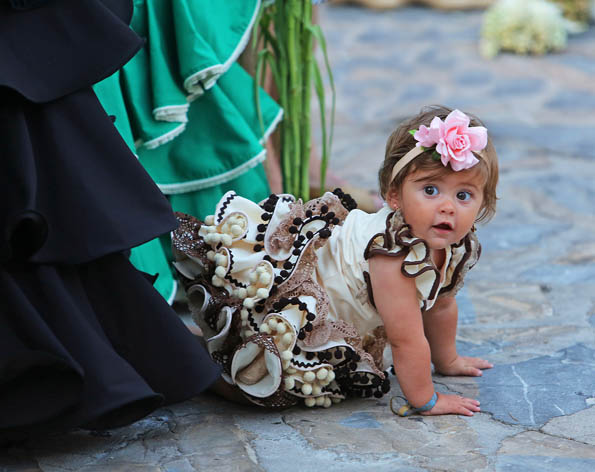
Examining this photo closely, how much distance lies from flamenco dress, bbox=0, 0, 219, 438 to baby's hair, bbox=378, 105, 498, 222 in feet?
1.35

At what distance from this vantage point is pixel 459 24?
21.6 feet

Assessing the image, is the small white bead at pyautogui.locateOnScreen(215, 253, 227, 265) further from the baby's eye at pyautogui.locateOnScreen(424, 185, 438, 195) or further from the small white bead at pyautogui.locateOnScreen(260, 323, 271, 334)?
the baby's eye at pyautogui.locateOnScreen(424, 185, 438, 195)

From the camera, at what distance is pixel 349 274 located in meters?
1.67

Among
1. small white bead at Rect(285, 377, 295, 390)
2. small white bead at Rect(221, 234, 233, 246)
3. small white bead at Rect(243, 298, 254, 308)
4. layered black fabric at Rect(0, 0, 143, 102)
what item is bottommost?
small white bead at Rect(285, 377, 295, 390)

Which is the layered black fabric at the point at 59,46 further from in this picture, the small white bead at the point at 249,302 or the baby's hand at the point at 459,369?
the baby's hand at the point at 459,369

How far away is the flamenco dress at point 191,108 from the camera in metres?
2.07

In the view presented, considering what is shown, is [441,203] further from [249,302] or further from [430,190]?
[249,302]

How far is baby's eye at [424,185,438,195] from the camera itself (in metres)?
1.56

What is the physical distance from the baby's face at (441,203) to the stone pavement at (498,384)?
0.35 metres

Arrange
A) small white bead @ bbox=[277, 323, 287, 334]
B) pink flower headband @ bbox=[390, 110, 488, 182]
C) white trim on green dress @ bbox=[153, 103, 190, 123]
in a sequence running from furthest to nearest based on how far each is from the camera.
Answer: white trim on green dress @ bbox=[153, 103, 190, 123]
small white bead @ bbox=[277, 323, 287, 334]
pink flower headband @ bbox=[390, 110, 488, 182]

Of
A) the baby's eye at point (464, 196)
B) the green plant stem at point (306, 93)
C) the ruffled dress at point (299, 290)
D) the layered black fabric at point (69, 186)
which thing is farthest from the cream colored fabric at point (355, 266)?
the green plant stem at point (306, 93)

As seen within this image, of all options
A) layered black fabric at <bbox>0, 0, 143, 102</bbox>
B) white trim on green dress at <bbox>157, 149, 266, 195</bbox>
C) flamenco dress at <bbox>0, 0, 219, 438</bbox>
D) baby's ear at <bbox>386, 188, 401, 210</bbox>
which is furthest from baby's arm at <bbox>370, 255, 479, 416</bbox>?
white trim on green dress at <bbox>157, 149, 266, 195</bbox>

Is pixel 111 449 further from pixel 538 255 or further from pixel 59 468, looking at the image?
pixel 538 255

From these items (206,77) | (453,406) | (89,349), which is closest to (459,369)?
(453,406)
